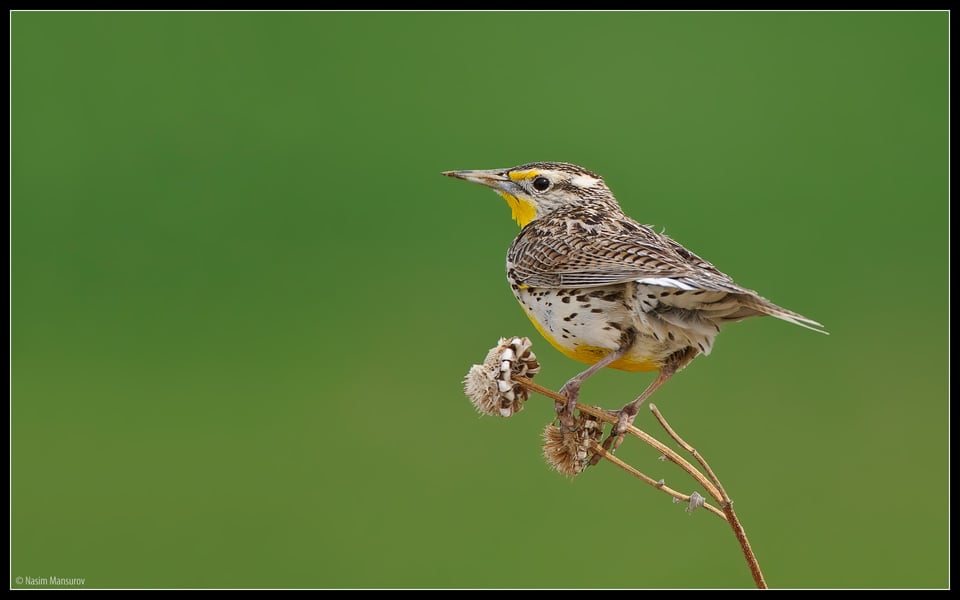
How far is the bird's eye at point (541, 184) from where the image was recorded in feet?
9.87

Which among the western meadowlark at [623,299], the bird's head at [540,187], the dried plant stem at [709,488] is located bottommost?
the dried plant stem at [709,488]

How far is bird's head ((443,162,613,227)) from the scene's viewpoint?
2994 millimetres

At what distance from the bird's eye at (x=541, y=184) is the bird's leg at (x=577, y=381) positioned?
0.75 metres

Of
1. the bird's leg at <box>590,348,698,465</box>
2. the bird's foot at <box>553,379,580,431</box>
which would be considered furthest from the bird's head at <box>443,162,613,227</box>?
the bird's foot at <box>553,379,580,431</box>

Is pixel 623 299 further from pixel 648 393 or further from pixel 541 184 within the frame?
pixel 541 184

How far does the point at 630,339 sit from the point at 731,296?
10.8 inches

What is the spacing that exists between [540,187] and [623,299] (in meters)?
0.79

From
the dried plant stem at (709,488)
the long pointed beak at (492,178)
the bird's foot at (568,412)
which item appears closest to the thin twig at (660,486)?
the dried plant stem at (709,488)

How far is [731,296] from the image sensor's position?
2094mm

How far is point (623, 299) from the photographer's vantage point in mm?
2295

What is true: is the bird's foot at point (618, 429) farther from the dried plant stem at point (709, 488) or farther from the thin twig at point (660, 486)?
the thin twig at point (660, 486)

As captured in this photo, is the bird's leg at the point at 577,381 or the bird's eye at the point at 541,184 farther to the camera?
the bird's eye at the point at 541,184

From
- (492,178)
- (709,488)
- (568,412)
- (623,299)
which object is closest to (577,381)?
(568,412)

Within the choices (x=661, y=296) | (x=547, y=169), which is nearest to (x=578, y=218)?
(x=547, y=169)
